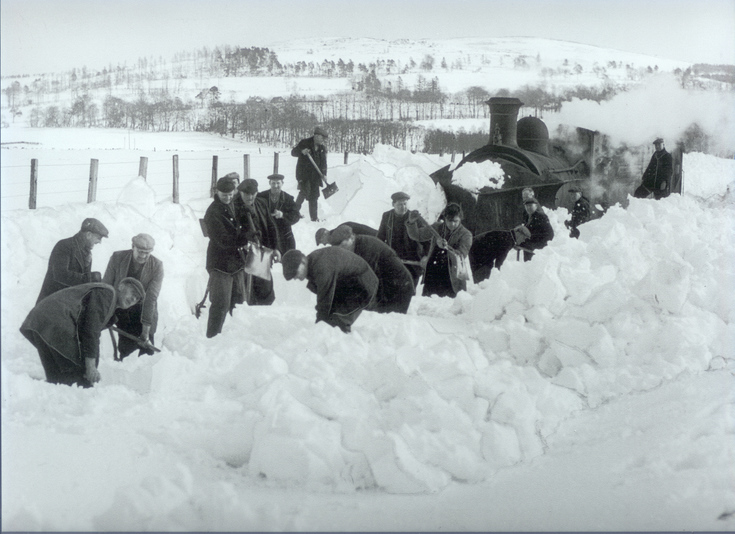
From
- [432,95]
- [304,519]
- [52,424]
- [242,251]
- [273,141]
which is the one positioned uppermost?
[432,95]

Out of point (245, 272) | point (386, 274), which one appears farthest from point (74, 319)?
point (386, 274)

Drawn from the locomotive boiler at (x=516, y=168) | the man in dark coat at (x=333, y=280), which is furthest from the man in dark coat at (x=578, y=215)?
the man in dark coat at (x=333, y=280)

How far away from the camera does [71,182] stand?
250 inches

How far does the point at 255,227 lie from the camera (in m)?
5.64

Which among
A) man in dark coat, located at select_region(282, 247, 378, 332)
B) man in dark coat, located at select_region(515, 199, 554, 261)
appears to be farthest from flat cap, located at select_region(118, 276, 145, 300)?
man in dark coat, located at select_region(515, 199, 554, 261)

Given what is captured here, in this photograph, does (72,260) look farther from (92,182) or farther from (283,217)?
(283,217)

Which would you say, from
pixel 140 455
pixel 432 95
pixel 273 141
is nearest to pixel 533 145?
pixel 432 95

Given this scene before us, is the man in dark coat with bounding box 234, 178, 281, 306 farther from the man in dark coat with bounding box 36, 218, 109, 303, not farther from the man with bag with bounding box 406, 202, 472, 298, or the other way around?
the man with bag with bounding box 406, 202, 472, 298

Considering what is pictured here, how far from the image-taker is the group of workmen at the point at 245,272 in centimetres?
442

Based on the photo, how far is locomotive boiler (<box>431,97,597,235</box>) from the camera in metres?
9.46

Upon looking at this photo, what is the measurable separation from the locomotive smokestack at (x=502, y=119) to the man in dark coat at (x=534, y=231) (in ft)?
10.7

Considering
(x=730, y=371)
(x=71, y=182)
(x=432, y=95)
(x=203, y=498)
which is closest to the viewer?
(x=203, y=498)

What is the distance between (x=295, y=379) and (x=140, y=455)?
945 mm

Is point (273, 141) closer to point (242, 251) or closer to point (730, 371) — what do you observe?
point (242, 251)
